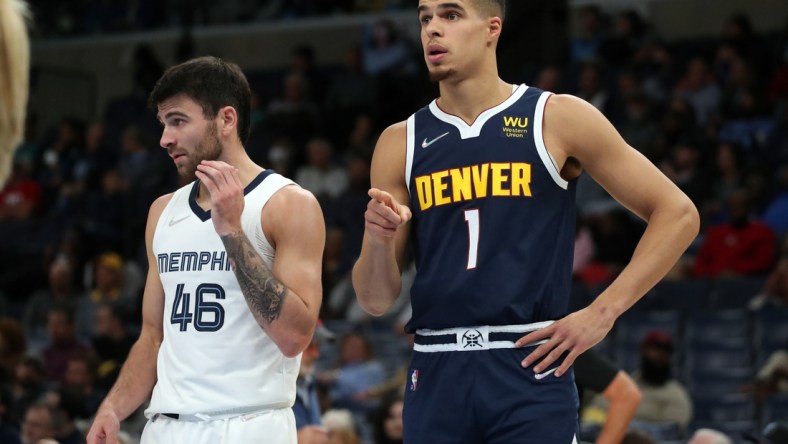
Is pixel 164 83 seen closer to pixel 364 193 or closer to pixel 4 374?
pixel 4 374

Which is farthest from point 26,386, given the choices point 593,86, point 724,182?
point 593,86

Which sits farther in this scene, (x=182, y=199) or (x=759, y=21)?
(x=759, y=21)

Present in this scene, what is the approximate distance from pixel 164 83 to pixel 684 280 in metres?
8.81

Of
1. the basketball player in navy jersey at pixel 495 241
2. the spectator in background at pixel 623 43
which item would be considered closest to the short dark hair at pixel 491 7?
the basketball player in navy jersey at pixel 495 241

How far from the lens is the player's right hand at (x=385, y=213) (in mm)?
4020

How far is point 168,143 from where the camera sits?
175 inches

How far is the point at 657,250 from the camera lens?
422cm

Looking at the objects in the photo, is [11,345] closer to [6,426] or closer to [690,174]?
[6,426]

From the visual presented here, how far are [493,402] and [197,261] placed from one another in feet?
3.76

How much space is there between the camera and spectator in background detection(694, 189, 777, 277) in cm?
1250

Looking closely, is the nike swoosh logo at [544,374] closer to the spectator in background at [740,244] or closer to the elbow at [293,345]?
the elbow at [293,345]

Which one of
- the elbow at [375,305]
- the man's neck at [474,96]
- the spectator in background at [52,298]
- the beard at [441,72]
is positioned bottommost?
the spectator in background at [52,298]

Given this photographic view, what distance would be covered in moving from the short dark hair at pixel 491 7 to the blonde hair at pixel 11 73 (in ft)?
7.65

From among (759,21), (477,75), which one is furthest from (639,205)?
(759,21)
